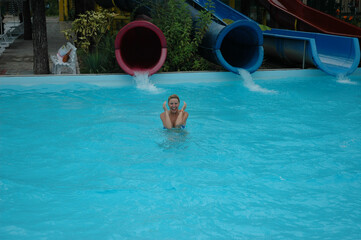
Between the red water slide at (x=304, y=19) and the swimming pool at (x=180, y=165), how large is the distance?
400 cm

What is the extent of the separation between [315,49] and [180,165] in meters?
6.54

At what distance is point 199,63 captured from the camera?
10625 mm

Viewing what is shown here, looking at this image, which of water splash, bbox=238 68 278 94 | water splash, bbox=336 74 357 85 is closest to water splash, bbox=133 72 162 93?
water splash, bbox=238 68 278 94

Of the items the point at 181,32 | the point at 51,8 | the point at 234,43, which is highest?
the point at 51,8

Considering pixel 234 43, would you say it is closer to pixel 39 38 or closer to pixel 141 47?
pixel 141 47

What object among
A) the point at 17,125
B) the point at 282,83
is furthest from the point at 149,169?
the point at 282,83

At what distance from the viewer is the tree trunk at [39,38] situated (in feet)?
30.5

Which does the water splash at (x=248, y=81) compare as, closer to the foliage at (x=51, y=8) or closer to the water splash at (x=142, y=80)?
the water splash at (x=142, y=80)

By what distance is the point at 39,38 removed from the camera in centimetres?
948

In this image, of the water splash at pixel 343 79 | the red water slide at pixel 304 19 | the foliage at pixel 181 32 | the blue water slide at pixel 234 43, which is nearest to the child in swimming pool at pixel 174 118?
the blue water slide at pixel 234 43

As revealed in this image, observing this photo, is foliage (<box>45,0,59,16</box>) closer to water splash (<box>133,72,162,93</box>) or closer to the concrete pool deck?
the concrete pool deck

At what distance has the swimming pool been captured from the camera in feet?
12.5

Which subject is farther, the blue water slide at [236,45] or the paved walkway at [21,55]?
the paved walkway at [21,55]

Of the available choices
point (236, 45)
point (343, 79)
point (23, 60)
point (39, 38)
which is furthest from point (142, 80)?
point (343, 79)
